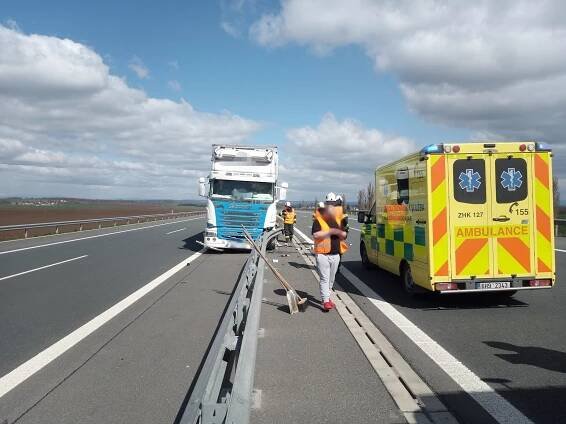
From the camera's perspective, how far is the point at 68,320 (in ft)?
25.0

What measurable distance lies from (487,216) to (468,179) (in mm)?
643

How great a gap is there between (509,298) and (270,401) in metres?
6.34

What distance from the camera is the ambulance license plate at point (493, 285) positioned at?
26.3 ft

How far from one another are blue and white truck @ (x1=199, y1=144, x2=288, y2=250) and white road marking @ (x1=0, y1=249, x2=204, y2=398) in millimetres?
7614

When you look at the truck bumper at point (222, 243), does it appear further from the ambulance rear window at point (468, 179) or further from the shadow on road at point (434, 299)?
the ambulance rear window at point (468, 179)

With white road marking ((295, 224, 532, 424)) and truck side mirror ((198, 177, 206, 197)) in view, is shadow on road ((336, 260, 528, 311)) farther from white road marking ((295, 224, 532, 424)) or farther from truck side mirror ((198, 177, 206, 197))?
truck side mirror ((198, 177, 206, 197))

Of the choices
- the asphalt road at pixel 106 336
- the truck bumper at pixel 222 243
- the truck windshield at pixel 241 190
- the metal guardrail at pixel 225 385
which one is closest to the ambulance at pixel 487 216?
the asphalt road at pixel 106 336

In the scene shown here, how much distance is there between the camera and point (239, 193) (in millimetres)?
18578

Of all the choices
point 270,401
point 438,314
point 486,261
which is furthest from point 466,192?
point 270,401

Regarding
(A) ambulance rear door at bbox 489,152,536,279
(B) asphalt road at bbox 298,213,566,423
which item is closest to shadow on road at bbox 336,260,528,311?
(B) asphalt road at bbox 298,213,566,423

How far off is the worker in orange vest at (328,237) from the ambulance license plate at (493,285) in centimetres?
218

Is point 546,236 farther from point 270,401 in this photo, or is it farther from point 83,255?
point 83,255

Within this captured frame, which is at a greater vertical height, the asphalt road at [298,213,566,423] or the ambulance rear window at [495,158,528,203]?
the ambulance rear window at [495,158,528,203]

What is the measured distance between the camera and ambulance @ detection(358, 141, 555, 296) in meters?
7.98
